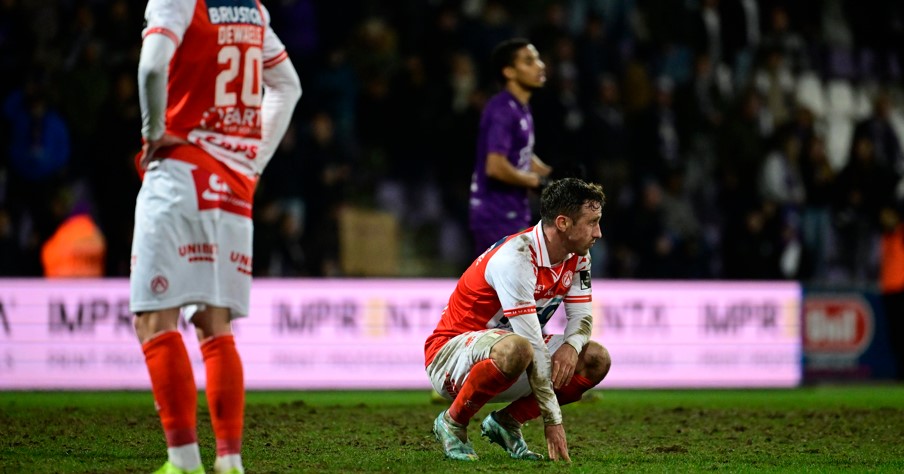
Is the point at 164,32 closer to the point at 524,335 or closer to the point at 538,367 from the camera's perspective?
the point at 524,335

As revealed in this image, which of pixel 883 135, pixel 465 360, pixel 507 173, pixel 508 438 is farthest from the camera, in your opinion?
pixel 883 135

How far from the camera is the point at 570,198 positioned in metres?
6.63

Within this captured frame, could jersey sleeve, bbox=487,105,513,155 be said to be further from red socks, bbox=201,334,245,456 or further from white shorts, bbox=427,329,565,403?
red socks, bbox=201,334,245,456

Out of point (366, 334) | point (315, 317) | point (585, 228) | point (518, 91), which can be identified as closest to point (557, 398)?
point (585, 228)

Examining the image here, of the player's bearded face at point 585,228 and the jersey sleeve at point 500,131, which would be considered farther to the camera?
the jersey sleeve at point 500,131

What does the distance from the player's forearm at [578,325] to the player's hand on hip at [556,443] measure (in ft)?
1.59

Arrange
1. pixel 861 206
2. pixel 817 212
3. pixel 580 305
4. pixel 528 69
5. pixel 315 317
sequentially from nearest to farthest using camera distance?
1. pixel 580 305
2. pixel 528 69
3. pixel 315 317
4. pixel 861 206
5. pixel 817 212

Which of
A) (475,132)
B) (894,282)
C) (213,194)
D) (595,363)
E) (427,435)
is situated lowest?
(427,435)

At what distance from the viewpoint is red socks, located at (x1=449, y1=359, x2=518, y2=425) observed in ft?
21.6

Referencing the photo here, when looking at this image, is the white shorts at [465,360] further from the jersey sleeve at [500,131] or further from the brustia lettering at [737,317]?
the brustia lettering at [737,317]

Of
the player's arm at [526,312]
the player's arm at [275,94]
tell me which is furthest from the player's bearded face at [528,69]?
the player's arm at [275,94]

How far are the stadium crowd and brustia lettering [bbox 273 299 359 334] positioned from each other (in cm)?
146

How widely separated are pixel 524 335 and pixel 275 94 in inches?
71.6

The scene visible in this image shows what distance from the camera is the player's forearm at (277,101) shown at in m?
5.80
